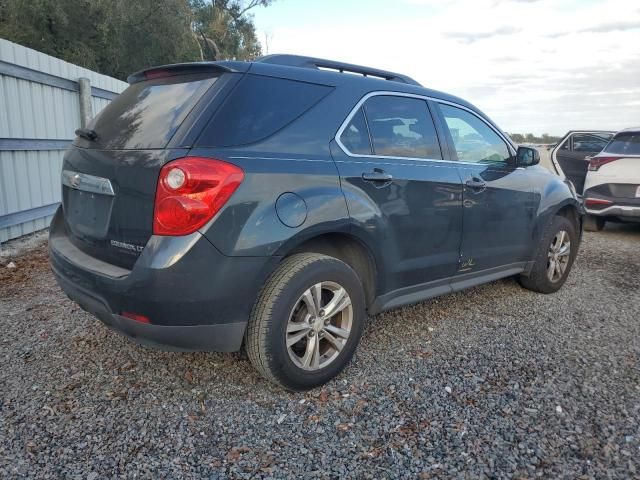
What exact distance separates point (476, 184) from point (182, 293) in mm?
2322

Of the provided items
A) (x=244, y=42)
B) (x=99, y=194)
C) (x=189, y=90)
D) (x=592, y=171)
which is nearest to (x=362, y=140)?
(x=189, y=90)

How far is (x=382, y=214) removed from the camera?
10.1 feet

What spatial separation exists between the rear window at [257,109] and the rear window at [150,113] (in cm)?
17

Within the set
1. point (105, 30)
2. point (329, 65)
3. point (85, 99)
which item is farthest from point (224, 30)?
point (329, 65)

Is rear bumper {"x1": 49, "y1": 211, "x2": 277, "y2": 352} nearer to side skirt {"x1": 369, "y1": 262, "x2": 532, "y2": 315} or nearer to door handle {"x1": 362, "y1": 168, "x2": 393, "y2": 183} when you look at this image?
door handle {"x1": 362, "y1": 168, "x2": 393, "y2": 183}

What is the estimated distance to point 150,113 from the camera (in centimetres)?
277

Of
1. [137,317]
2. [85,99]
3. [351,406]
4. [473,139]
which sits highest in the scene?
[85,99]

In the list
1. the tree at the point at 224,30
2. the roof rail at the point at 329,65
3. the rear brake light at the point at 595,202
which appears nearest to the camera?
the roof rail at the point at 329,65

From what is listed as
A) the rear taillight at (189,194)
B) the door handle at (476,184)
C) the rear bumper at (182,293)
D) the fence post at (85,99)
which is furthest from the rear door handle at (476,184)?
the fence post at (85,99)

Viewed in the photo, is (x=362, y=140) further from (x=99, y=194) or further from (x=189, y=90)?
(x=99, y=194)

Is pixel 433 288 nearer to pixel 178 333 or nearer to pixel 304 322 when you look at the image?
pixel 304 322

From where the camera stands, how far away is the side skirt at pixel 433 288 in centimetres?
328

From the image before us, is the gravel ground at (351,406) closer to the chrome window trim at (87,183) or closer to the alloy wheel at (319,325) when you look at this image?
the alloy wheel at (319,325)

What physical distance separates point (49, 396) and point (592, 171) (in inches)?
297
